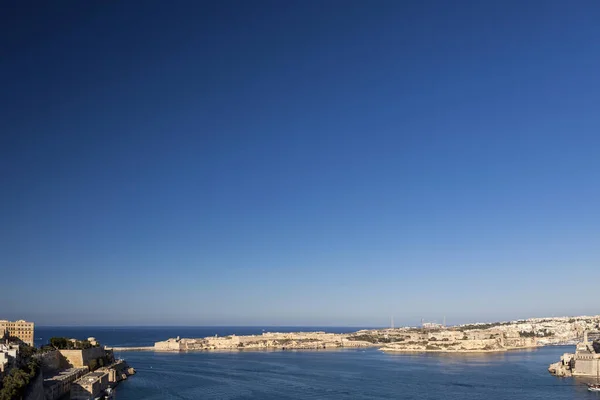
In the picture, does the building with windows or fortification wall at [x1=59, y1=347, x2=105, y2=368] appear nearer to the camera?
the building with windows

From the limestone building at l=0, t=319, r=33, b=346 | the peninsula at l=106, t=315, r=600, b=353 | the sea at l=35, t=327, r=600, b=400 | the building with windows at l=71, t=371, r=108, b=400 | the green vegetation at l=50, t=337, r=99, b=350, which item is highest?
the limestone building at l=0, t=319, r=33, b=346

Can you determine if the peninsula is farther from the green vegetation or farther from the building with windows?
the building with windows

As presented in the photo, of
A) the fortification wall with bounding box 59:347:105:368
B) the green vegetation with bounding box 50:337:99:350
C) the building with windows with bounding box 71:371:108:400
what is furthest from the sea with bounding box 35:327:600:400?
the green vegetation with bounding box 50:337:99:350

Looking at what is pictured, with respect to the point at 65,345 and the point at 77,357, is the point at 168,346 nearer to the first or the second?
the point at 65,345

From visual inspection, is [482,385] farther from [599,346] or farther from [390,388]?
[599,346]

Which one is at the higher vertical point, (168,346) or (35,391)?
(35,391)

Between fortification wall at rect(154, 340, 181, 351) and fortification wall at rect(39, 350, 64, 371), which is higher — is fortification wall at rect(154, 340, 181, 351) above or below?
below

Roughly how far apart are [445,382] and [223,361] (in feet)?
65.2

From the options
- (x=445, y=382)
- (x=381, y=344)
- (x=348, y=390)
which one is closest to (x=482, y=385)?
(x=445, y=382)

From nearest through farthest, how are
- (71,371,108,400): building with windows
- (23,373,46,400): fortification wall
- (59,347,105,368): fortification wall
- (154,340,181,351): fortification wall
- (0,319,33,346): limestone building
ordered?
(23,373,46,400): fortification wall < (71,371,108,400): building with windows < (59,347,105,368): fortification wall < (0,319,33,346): limestone building < (154,340,181,351): fortification wall

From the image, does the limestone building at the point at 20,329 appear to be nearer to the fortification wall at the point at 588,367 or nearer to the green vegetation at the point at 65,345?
the green vegetation at the point at 65,345

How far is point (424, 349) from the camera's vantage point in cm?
6362

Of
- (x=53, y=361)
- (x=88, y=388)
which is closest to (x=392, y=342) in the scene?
(x=53, y=361)

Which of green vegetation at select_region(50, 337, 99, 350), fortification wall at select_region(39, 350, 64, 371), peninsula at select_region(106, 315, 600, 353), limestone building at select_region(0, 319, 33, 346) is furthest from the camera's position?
peninsula at select_region(106, 315, 600, 353)
